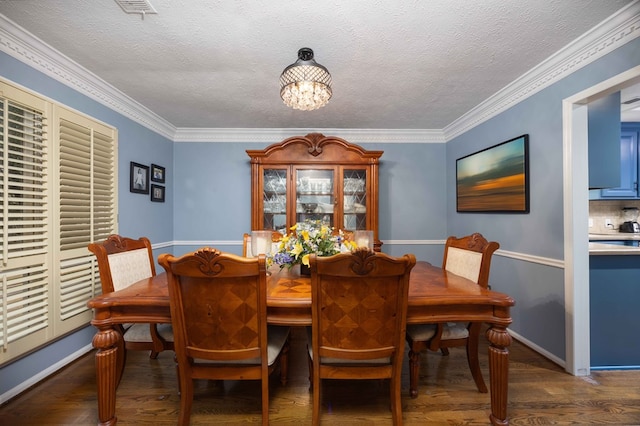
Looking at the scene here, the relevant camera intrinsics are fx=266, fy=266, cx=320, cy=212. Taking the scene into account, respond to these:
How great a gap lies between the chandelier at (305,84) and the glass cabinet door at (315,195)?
1601mm

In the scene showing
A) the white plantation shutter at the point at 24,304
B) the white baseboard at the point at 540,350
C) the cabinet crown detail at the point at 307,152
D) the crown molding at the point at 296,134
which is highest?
the crown molding at the point at 296,134

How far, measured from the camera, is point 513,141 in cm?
239

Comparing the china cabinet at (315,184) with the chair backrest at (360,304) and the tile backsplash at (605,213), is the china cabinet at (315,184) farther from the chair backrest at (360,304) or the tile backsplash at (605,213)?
the tile backsplash at (605,213)

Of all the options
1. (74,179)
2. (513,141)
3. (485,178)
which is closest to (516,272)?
(485,178)

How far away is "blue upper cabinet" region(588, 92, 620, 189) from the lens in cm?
213

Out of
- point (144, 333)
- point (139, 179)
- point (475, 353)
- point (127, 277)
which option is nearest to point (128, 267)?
point (127, 277)

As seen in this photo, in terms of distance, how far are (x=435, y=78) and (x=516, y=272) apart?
6.12 ft

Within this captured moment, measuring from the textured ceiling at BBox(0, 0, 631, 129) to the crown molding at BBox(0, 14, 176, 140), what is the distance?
6cm

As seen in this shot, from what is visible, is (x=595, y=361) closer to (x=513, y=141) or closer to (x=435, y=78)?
(x=513, y=141)

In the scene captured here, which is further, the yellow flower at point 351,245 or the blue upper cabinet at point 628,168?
the blue upper cabinet at point 628,168

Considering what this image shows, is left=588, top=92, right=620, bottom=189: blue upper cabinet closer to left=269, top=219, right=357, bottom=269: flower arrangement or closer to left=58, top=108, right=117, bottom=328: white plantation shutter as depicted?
left=269, top=219, right=357, bottom=269: flower arrangement

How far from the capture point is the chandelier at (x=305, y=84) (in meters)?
1.56

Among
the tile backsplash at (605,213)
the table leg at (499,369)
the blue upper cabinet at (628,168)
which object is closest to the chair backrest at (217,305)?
the table leg at (499,369)

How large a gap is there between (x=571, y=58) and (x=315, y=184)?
242 cm
